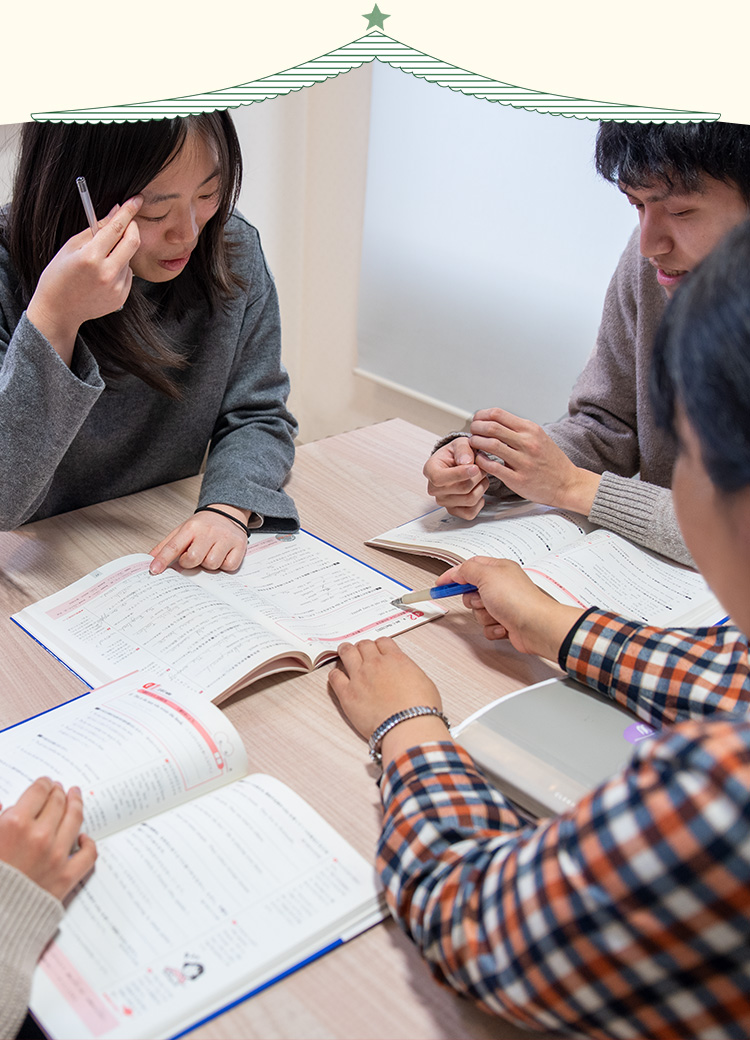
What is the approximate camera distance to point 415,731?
2.49 ft

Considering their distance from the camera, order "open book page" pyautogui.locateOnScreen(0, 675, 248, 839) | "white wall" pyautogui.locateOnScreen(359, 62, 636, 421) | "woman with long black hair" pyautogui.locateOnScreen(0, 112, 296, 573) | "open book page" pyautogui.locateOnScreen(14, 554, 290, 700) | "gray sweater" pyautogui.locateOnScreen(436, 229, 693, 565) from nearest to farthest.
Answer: "open book page" pyautogui.locateOnScreen(0, 675, 248, 839), "open book page" pyautogui.locateOnScreen(14, 554, 290, 700), "woman with long black hair" pyautogui.locateOnScreen(0, 112, 296, 573), "gray sweater" pyautogui.locateOnScreen(436, 229, 693, 565), "white wall" pyautogui.locateOnScreen(359, 62, 636, 421)

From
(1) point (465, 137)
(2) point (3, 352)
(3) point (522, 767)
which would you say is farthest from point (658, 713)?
(1) point (465, 137)

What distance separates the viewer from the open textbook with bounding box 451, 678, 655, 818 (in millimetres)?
743

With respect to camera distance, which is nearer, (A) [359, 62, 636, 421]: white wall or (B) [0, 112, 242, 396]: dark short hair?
(B) [0, 112, 242, 396]: dark short hair

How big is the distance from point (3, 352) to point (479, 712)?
2.38ft

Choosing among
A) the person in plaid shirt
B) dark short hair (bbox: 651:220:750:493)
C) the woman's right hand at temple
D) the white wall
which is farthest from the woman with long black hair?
the white wall

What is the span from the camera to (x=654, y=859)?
466 millimetres

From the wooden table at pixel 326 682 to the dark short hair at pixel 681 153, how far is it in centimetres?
51

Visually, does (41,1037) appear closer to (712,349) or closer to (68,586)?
(68,586)

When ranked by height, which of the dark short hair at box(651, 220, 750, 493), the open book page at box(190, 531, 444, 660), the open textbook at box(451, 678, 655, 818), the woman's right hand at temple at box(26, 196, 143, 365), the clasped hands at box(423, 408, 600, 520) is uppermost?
the dark short hair at box(651, 220, 750, 493)

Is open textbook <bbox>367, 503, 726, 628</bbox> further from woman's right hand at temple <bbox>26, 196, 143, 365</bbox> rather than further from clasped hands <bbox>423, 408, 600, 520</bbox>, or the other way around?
woman's right hand at temple <bbox>26, 196, 143, 365</bbox>

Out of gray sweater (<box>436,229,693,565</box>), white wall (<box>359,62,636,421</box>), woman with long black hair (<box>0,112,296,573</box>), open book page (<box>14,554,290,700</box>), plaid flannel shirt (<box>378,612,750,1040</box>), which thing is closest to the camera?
plaid flannel shirt (<box>378,612,750,1040</box>)

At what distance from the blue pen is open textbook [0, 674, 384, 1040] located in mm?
308

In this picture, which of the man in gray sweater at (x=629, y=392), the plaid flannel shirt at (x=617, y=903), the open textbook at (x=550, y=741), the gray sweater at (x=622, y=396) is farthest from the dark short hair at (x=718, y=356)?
the gray sweater at (x=622, y=396)
